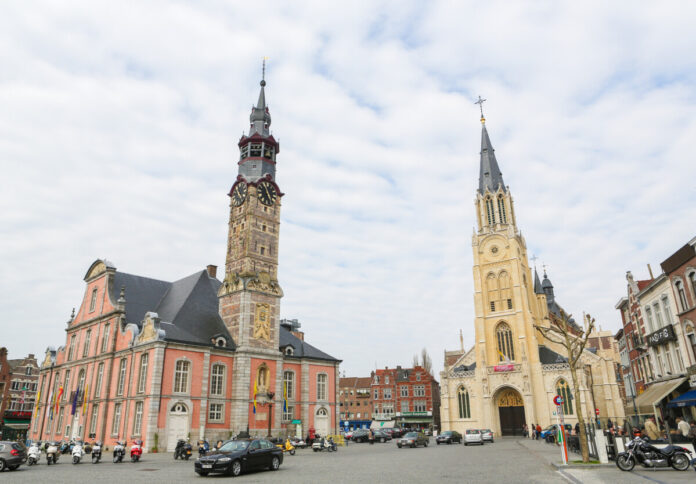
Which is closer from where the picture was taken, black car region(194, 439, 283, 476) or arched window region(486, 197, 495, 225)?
black car region(194, 439, 283, 476)

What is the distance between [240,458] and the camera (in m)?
17.0

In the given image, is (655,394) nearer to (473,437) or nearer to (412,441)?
(473,437)

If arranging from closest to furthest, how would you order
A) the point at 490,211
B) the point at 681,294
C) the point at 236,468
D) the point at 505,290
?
the point at 236,468 < the point at 681,294 < the point at 505,290 < the point at 490,211

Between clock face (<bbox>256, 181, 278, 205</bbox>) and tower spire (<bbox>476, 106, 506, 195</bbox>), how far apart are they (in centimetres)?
3275

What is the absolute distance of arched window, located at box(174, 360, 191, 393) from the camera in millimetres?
35062

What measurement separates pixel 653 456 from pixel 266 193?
38.1 meters

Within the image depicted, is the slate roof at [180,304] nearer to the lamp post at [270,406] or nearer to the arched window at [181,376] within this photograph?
the arched window at [181,376]

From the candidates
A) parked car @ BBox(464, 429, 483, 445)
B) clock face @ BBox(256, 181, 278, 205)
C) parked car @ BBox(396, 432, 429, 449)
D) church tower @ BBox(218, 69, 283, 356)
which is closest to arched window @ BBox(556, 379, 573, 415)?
parked car @ BBox(464, 429, 483, 445)

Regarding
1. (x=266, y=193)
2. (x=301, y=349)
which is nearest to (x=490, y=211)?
(x=266, y=193)

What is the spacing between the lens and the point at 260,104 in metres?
51.7

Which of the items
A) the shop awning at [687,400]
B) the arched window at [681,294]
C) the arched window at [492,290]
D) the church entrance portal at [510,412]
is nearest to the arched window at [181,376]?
the shop awning at [687,400]

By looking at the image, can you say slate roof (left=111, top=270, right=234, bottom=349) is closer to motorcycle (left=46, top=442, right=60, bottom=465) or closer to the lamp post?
the lamp post

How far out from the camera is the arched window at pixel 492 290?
59469mm

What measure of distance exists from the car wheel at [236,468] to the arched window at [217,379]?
2185 centimetres
